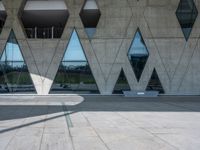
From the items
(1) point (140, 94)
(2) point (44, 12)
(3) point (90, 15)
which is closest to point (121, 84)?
(1) point (140, 94)

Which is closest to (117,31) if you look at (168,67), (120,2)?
(120,2)

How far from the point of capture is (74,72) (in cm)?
2922

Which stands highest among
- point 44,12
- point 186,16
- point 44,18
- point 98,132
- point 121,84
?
point 44,18

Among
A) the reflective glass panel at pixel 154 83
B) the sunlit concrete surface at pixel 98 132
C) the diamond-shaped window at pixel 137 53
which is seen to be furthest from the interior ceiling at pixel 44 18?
the sunlit concrete surface at pixel 98 132

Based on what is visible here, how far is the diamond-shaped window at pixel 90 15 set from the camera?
28.8 meters

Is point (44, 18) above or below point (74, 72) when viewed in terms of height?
above

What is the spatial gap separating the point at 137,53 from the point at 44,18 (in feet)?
31.4

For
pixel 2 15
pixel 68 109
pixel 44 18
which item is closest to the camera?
pixel 68 109

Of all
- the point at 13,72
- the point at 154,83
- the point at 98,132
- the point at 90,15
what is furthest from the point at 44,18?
the point at 98,132

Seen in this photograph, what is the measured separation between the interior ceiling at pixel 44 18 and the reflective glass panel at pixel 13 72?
3168 mm

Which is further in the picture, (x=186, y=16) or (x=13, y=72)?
(x=186, y=16)

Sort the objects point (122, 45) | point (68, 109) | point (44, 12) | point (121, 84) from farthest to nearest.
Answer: point (44, 12), point (121, 84), point (122, 45), point (68, 109)

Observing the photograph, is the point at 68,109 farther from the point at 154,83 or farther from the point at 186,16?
the point at 186,16

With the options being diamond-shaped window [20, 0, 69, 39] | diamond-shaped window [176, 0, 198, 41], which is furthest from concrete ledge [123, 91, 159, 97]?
diamond-shaped window [20, 0, 69, 39]
